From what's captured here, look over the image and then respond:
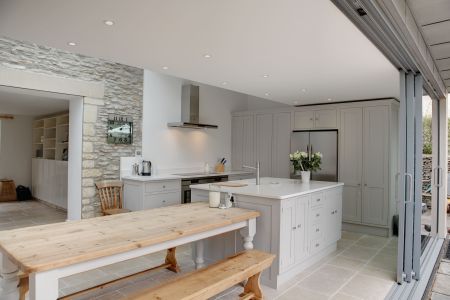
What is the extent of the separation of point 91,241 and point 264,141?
5109mm

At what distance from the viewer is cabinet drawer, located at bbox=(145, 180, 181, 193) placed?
15.9 feet

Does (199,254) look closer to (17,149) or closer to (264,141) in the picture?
(264,141)

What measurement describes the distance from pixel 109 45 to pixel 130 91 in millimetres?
2550

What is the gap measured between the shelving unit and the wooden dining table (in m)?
4.75

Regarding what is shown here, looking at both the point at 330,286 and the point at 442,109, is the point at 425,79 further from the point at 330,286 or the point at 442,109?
the point at 330,286

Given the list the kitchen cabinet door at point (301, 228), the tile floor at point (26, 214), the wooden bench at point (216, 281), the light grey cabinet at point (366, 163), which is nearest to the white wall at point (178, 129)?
the tile floor at point (26, 214)

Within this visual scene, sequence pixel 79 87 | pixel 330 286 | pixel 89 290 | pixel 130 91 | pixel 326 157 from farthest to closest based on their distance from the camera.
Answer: pixel 326 157
pixel 130 91
pixel 79 87
pixel 330 286
pixel 89 290

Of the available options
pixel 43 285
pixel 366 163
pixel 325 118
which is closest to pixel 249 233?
pixel 43 285

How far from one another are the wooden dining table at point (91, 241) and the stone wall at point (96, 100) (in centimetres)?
222

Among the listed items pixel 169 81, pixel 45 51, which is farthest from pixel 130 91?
pixel 45 51

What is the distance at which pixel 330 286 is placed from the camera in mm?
3156

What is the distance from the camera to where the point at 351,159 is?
5484 mm

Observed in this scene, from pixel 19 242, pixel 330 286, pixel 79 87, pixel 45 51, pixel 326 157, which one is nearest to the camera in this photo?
pixel 19 242

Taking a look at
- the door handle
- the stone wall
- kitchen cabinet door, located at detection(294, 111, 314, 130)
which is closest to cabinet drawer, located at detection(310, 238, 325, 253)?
the door handle
